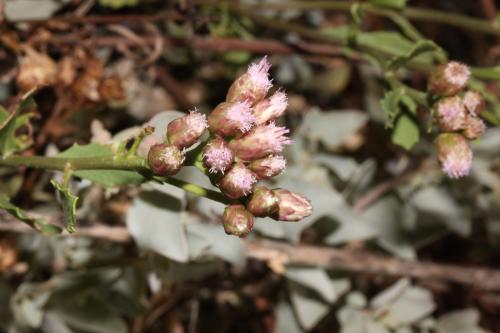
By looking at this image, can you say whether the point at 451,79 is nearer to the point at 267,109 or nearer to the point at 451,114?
the point at 451,114

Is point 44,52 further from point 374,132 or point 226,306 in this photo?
point 374,132

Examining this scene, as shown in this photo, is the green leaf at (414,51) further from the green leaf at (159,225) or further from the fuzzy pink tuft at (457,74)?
the green leaf at (159,225)

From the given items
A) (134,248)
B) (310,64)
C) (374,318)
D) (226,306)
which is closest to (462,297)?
(374,318)

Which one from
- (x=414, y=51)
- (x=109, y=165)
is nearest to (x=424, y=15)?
(x=414, y=51)

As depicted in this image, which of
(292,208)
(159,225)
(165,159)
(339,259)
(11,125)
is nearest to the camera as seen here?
(165,159)

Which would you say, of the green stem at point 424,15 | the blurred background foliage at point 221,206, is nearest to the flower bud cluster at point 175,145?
the blurred background foliage at point 221,206

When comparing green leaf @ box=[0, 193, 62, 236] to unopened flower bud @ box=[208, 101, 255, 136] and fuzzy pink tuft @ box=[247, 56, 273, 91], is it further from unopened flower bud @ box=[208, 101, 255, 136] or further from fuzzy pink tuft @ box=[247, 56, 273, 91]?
fuzzy pink tuft @ box=[247, 56, 273, 91]

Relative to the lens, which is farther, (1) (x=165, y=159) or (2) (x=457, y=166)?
(2) (x=457, y=166)
